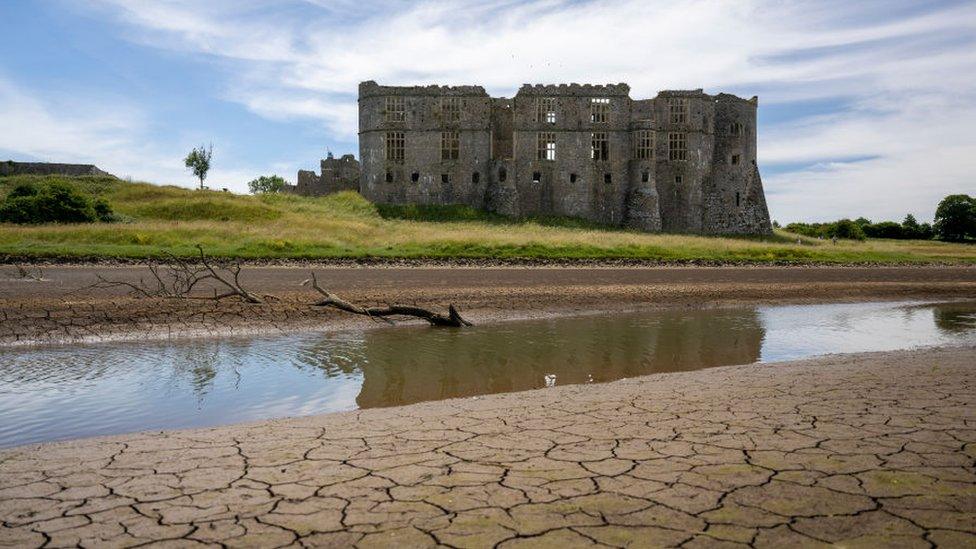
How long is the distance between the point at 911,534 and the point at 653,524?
1.48 meters

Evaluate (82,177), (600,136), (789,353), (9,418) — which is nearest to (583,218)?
(600,136)

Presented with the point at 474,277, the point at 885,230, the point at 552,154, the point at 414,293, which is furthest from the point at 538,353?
the point at 885,230

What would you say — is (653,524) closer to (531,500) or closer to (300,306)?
(531,500)

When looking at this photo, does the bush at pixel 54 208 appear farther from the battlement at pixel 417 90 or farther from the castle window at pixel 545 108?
the castle window at pixel 545 108

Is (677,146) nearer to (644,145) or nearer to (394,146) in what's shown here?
(644,145)

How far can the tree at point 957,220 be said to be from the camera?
251 feet

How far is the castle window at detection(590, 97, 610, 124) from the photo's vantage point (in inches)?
2269

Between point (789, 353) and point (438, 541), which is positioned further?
point (789, 353)

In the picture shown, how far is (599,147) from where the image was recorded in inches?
2293

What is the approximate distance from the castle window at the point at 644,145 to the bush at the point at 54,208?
38004 mm

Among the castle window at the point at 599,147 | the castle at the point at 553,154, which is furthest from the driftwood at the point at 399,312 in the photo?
the castle window at the point at 599,147

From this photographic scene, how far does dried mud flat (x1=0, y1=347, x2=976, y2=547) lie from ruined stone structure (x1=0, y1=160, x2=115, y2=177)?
2498 inches

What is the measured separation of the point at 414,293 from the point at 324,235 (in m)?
17.9

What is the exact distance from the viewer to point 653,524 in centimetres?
448
